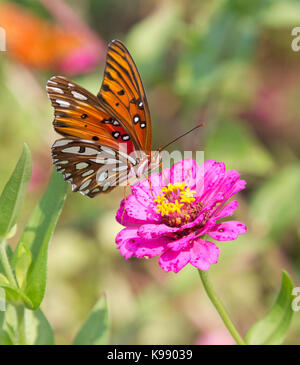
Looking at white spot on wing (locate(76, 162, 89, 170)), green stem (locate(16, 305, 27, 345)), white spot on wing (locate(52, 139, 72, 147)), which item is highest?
white spot on wing (locate(52, 139, 72, 147))

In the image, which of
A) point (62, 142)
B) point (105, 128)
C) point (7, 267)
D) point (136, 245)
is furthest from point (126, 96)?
point (7, 267)

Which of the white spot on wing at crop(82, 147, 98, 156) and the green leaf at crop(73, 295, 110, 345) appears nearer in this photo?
the green leaf at crop(73, 295, 110, 345)

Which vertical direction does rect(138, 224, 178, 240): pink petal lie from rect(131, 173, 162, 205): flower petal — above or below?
below

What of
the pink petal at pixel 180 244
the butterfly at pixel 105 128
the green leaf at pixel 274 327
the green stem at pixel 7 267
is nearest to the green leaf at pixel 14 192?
the green stem at pixel 7 267

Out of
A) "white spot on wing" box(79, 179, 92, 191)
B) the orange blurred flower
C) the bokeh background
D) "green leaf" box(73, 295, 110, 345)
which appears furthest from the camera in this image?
the orange blurred flower

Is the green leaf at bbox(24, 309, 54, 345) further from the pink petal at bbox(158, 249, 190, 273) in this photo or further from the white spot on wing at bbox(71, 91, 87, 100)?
the white spot on wing at bbox(71, 91, 87, 100)

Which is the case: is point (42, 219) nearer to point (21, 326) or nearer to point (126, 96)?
point (21, 326)

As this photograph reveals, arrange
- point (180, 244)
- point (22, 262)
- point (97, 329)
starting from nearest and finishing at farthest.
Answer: point (180, 244) < point (22, 262) < point (97, 329)
